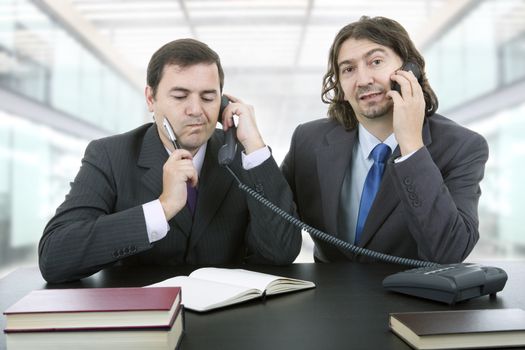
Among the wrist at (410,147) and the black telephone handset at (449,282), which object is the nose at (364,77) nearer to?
the wrist at (410,147)

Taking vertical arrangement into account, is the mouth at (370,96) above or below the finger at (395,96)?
above

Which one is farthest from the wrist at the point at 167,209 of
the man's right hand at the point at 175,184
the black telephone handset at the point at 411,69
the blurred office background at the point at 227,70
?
the blurred office background at the point at 227,70

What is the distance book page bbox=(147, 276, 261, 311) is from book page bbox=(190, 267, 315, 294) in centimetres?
2

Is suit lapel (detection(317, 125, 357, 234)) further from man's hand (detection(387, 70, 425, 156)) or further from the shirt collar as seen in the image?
man's hand (detection(387, 70, 425, 156))

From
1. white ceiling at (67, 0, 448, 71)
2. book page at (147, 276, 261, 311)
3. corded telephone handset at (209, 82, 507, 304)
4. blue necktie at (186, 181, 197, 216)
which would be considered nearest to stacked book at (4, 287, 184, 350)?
book page at (147, 276, 261, 311)

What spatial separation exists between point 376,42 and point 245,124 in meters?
0.59

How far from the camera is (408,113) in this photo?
162 centimetres

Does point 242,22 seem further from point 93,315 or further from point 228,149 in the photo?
point 93,315

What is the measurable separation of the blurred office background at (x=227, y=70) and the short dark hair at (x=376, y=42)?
2.27 metres

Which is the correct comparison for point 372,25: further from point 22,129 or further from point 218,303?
point 22,129

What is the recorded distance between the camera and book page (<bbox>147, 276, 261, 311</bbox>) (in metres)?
0.98

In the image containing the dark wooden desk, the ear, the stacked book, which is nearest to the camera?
the stacked book

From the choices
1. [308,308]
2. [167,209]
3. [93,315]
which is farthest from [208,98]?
[93,315]

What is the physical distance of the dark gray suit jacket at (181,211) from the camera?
1.49 meters
